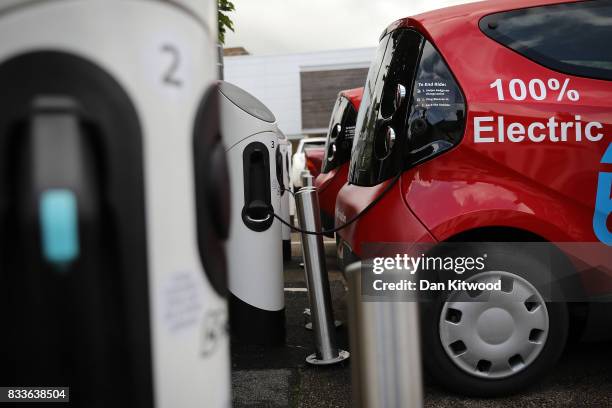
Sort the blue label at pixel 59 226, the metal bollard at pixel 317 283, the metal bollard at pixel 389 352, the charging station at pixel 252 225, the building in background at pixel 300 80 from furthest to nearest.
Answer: the building in background at pixel 300 80
the charging station at pixel 252 225
the metal bollard at pixel 317 283
the metal bollard at pixel 389 352
the blue label at pixel 59 226

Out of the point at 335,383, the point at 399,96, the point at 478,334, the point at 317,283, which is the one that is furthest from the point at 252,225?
the point at 478,334

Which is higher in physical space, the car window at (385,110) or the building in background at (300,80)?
the building in background at (300,80)

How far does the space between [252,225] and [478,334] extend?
1.41m

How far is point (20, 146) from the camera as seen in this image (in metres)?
1.02

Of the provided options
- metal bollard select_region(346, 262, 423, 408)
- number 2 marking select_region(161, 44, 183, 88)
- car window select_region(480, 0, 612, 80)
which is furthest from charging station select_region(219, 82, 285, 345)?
number 2 marking select_region(161, 44, 183, 88)

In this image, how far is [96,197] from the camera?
3.41ft

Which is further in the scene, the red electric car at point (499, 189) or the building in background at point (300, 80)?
the building in background at point (300, 80)

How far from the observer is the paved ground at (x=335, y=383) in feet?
8.84

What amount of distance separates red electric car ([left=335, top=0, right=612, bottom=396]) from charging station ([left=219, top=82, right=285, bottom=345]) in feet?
3.15

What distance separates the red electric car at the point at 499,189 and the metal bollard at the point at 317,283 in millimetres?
527

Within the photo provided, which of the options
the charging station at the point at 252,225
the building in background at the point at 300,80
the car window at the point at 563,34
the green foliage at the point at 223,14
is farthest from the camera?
the building in background at the point at 300,80

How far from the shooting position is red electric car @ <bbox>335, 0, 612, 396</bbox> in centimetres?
262

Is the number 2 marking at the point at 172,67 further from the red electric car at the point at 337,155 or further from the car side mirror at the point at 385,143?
the red electric car at the point at 337,155
